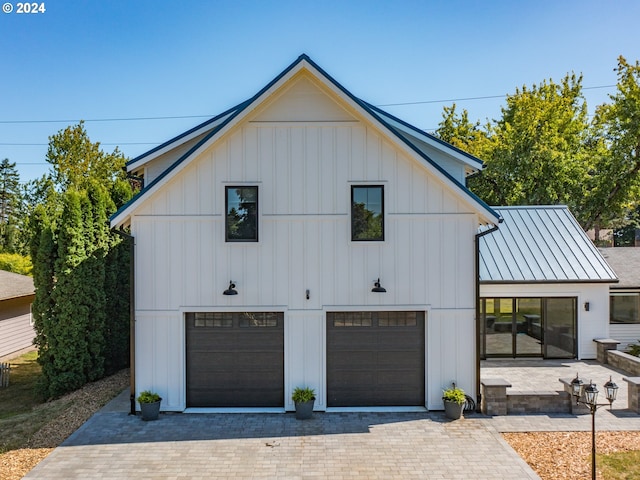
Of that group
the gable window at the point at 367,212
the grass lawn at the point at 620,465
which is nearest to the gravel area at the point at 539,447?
the grass lawn at the point at 620,465

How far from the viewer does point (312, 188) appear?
9.60 m

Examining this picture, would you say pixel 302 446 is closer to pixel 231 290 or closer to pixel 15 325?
pixel 231 290

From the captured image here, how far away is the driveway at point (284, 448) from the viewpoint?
6906 mm

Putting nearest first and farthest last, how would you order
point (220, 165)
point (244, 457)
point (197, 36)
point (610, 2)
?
point (244, 457) < point (220, 165) < point (610, 2) < point (197, 36)

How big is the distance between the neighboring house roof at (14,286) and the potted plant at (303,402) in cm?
1147

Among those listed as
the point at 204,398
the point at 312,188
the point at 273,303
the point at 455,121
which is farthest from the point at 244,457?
the point at 455,121

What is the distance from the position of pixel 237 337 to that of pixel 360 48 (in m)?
9.85

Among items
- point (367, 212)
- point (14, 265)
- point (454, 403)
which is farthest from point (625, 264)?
point (14, 265)

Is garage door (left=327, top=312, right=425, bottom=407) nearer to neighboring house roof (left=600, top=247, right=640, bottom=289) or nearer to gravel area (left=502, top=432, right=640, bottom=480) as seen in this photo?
gravel area (left=502, top=432, right=640, bottom=480)

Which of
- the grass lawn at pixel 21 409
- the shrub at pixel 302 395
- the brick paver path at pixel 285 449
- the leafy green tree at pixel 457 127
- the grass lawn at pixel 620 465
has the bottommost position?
the grass lawn at pixel 21 409

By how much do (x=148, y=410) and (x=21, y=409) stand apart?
4.10m

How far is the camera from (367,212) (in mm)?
9633

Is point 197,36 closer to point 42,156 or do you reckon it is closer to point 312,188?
point 312,188

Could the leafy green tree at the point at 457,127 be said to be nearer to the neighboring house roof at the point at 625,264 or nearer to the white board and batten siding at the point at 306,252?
the neighboring house roof at the point at 625,264
